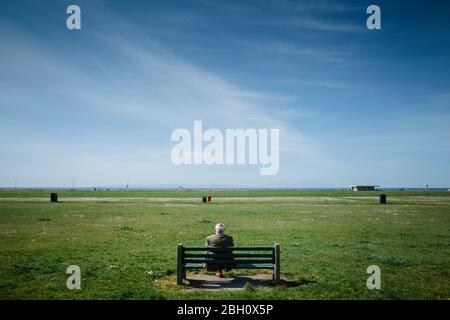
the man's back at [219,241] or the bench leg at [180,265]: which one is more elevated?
the man's back at [219,241]

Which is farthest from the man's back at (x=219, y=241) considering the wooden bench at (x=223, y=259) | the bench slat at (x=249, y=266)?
the bench slat at (x=249, y=266)

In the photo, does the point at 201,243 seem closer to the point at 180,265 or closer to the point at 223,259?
the point at 180,265

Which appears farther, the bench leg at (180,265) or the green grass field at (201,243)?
the bench leg at (180,265)

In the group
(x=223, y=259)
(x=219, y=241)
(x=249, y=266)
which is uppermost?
(x=219, y=241)

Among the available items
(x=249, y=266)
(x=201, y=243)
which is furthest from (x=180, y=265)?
(x=201, y=243)

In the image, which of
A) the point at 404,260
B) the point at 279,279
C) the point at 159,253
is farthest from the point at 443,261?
the point at 159,253

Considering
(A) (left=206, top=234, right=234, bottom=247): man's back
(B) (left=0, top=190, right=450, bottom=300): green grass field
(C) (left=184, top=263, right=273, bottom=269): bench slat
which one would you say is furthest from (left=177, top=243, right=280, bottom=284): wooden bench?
(B) (left=0, top=190, right=450, bottom=300): green grass field

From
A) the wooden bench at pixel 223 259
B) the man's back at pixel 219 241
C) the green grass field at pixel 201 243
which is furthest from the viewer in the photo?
the man's back at pixel 219 241

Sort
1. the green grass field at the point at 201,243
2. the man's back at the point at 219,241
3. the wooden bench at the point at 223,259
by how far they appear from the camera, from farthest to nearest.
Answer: the man's back at the point at 219,241 < the wooden bench at the point at 223,259 < the green grass field at the point at 201,243

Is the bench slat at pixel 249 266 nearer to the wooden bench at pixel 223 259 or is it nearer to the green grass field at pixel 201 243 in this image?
the wooden bench at pixel 223 259

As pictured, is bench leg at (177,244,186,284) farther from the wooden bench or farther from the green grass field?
the green grass field

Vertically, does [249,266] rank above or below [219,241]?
below

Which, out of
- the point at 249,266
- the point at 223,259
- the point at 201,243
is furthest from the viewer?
the point at 201,243
